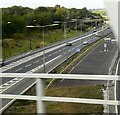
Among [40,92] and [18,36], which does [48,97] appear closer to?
[40,92]

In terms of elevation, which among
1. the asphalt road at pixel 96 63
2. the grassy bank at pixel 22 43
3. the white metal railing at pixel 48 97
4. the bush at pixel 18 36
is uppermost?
the white metal railing at pixel 48 97

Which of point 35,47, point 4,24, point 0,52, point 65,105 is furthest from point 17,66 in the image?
point 65,105

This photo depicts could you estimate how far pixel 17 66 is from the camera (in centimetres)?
4119

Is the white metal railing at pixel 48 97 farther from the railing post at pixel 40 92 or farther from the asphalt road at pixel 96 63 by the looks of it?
the asphalt road at pixel 96 63

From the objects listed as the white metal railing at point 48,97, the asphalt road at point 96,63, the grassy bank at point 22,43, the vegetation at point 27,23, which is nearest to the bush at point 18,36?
the vegetation at point 27,23

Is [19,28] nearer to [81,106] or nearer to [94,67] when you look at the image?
[94,67]

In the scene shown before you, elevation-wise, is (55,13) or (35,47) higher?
(55,13)

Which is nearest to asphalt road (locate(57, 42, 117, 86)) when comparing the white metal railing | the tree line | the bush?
the tree line

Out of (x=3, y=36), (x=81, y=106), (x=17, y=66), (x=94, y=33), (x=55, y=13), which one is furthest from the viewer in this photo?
(x=94, y=33)

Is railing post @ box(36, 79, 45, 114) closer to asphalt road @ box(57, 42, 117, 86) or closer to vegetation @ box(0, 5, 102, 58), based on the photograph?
asphalt road @ box(57, 42, 117, 86)

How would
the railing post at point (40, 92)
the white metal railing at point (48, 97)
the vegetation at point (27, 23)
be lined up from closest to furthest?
the white metal railing at point (48, 97) < the railing post at point (40, 92) < the vegetation at point (27, 23)

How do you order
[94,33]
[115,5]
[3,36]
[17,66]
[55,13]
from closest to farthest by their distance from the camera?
1. [115,5]
2. [17,66]
3. [3,36]
4. [55,13]
5. [94,33]

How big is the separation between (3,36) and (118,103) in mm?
45176

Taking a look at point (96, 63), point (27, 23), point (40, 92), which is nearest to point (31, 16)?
point (27, 23)
